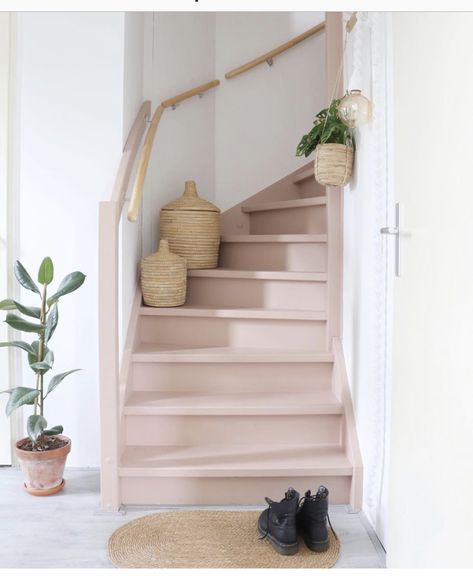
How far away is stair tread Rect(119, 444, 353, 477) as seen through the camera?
1990mm

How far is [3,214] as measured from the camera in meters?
2.45

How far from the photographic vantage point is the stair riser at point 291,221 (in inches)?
110

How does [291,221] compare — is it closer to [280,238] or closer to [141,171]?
[280,238]

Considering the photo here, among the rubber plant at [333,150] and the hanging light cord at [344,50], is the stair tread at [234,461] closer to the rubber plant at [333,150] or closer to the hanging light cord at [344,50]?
the rubber plant at [333,150]

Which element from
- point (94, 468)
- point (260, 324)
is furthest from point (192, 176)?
point (94, 468)

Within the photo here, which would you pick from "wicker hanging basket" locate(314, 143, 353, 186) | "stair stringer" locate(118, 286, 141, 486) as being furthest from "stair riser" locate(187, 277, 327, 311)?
"wicker hanging basket" locate(314, 143, 353, 186)

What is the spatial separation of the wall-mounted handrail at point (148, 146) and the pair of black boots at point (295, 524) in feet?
3.95

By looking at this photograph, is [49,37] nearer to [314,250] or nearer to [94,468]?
[314,250]

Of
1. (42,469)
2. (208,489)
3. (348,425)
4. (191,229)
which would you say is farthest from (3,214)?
(348,425)

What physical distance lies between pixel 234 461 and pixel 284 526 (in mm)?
356

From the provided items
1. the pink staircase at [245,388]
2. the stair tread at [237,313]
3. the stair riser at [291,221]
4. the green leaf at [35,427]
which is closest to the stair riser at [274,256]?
the pink staircase at [245,388]

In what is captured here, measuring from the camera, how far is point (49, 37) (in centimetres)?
240

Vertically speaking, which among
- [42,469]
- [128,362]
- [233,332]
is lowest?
[42,469]
